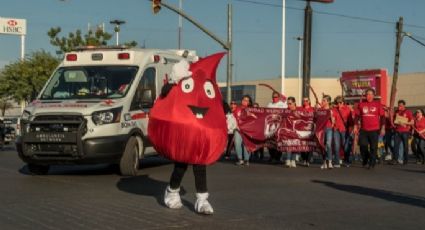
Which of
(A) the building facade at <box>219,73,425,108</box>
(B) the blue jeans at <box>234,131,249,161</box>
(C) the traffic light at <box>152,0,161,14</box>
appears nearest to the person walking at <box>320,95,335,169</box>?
(B) the blue jeans at <box>234,131,249,161</box>

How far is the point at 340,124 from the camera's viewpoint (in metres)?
16.1

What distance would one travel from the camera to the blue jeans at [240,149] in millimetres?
16619

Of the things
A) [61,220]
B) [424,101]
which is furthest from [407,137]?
[424,101]

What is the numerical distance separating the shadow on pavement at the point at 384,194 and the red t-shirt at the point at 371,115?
4.19m

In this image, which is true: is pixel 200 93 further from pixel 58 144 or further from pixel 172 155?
pixel 58 144

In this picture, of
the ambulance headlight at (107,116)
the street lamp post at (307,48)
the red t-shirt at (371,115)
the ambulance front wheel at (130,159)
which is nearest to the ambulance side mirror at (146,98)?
the ambulance front wheel at (130,159)

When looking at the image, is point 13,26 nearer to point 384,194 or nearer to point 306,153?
point 306,153

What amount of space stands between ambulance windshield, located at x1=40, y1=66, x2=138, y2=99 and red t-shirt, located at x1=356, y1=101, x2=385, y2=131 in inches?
225

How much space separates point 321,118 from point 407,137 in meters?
3.55

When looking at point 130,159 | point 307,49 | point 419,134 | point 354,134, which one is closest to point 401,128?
point 419,134

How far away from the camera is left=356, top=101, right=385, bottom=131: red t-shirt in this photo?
1557 cm

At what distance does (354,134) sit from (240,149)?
2885mm

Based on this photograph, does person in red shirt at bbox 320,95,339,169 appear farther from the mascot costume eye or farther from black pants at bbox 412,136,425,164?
the mascot costume eye

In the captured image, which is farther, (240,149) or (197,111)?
(240,149)
